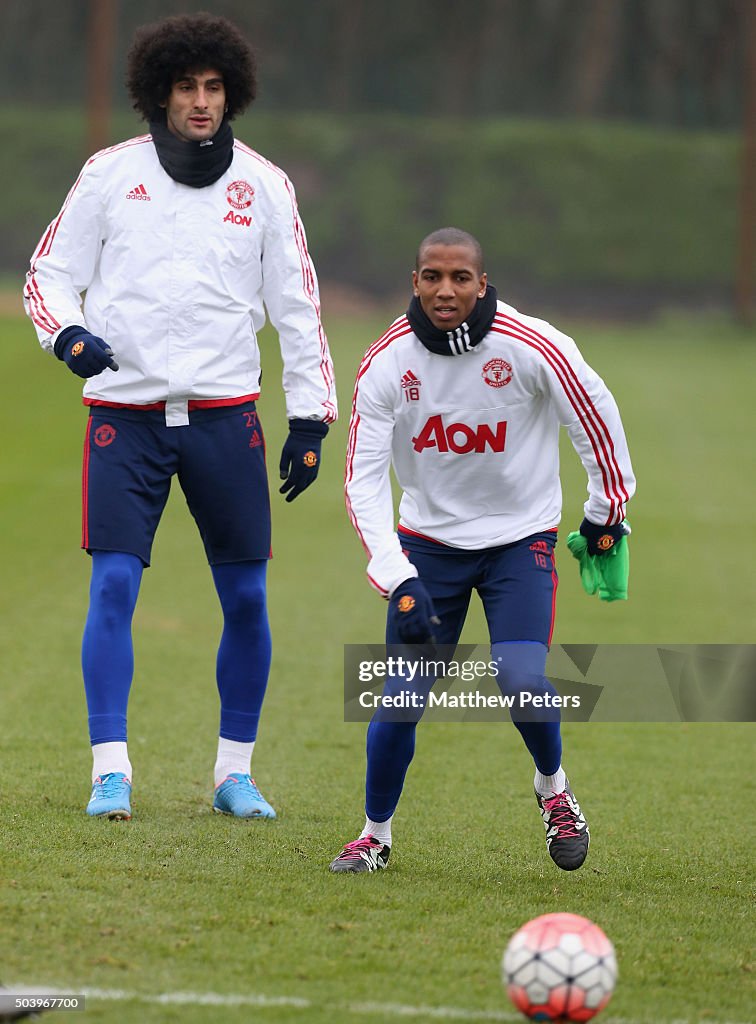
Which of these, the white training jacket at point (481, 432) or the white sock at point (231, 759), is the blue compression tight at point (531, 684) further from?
the white sock at point (231, 759)

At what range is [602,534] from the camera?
491 cm

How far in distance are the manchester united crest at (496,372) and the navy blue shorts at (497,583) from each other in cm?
48

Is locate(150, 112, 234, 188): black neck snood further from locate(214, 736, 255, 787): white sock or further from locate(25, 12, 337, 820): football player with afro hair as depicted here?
locate(214, 736, 255, 787): white sock

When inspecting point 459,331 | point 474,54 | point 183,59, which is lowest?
point 459,331

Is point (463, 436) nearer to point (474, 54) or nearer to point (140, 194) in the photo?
point (140, 194)

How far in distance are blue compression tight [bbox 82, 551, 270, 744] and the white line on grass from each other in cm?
170

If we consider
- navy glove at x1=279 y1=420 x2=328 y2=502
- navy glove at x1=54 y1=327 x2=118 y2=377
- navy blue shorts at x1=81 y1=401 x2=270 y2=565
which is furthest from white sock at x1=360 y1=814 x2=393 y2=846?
navy glove at x1=54 y1=327 x2=118 y2=377

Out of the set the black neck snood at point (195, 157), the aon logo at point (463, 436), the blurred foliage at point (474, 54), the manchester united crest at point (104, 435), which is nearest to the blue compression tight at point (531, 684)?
the aon logo at point (463, 436)

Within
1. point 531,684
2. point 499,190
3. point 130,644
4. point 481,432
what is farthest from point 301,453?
point 499,190

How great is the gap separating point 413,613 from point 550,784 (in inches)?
29.3

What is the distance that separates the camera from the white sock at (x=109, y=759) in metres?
4.96

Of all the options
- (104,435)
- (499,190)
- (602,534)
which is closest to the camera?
(602,534)

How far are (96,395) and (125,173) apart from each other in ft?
2.35

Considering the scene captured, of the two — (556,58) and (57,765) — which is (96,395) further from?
(556,58)
